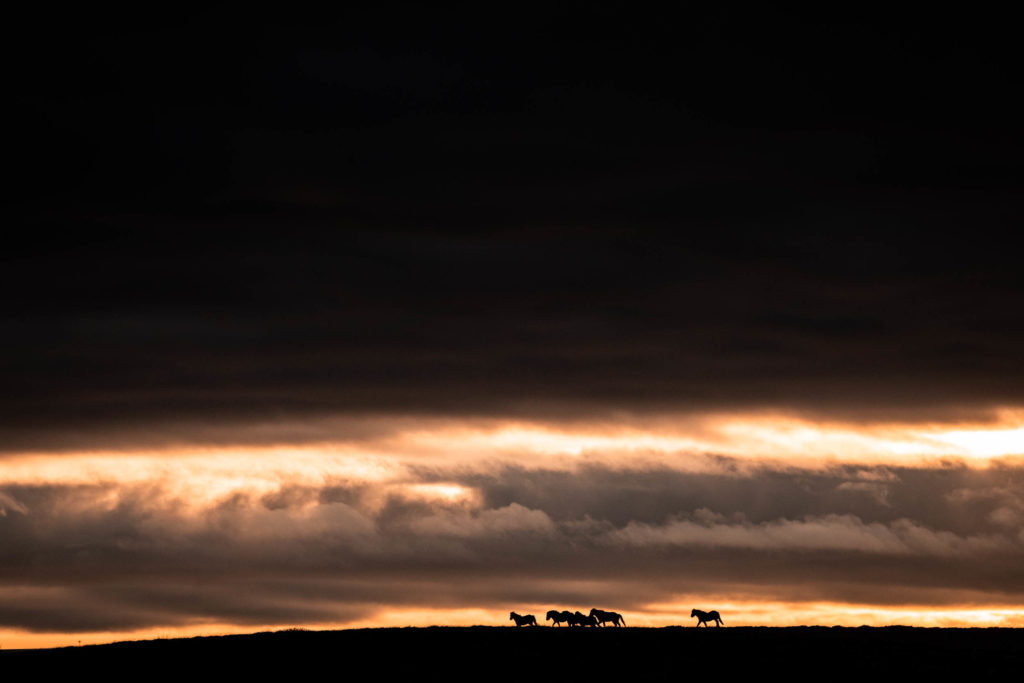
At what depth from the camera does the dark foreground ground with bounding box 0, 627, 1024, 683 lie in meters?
68.8

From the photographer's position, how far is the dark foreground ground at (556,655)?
6875 centimetres

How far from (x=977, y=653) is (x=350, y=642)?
33.0m

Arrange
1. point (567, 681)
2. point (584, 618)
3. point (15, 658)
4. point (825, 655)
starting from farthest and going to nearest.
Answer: point (584, 618) → point (15, 658) → point (825, 655) → point (567, 681)

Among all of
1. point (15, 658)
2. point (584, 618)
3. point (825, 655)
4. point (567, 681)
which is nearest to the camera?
point (567, 681)

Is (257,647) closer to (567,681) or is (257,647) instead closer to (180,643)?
(180,643)

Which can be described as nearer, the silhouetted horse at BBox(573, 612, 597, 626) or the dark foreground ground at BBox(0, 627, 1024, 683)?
the dark foreground ground at BBox(0, 627, 1024, 683)

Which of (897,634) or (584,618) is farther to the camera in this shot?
(584,618)

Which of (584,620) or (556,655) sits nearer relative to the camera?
(556,655)

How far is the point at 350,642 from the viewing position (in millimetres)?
78812

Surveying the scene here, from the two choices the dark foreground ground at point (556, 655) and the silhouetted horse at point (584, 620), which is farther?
the silhouetted horse at point (584, 620)

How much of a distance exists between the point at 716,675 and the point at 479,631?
1666 centimetres

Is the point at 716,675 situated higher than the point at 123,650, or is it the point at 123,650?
the point at 123,650

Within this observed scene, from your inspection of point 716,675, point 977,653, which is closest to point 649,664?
point 716,675

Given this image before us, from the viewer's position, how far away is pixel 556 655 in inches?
2854
